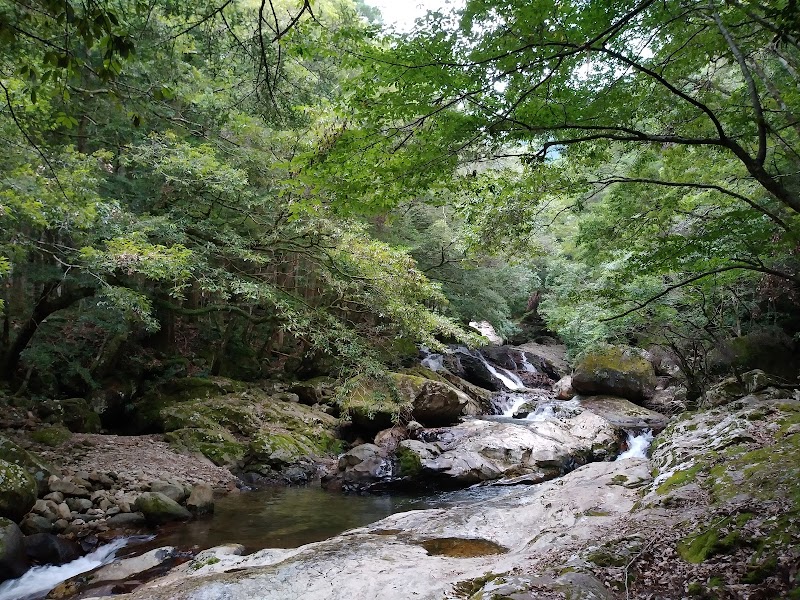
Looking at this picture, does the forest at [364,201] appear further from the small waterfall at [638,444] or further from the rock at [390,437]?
the small waterfall at [638,444]

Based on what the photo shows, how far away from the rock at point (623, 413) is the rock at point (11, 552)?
13233mm

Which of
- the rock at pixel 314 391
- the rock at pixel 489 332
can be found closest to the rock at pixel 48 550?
the rock at pixel 314 391

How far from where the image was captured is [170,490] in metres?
7.92

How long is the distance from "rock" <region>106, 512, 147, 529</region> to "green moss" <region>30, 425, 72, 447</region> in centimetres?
271

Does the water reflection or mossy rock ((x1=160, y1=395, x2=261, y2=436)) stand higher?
mossy rock ((x1=160, y1=395, x2=261, y2=436))

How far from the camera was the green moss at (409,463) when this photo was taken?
1007cm

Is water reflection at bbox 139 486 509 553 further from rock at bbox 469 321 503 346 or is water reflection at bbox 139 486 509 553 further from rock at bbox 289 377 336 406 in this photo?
rock at bbox 469 321 503 346

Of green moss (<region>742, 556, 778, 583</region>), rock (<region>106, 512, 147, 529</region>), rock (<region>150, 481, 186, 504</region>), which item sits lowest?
green moss (<region>742, 556, 778, 583</region>)

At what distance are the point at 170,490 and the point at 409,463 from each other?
4.59 m

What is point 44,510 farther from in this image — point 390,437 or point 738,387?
point 738,387

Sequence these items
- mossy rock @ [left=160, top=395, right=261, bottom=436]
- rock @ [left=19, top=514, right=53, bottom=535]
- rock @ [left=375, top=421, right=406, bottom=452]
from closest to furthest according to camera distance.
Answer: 1. rock @ [left=19, top=514, right=53, bottom=535]
2. mossy rock @ [left=160, top=395, right=261, bottom=436]
3. rock @ [left=375, top=421, right=406, bottom=452]

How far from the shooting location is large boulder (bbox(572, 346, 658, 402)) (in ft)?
58.5

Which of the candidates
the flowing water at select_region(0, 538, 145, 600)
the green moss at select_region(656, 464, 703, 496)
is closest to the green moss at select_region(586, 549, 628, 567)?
the green moss at select_region(656, 464, 703, 496)

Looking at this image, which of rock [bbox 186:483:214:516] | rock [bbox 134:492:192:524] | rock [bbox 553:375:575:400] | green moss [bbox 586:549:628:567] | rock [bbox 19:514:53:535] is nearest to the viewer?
green moss [bbox 586:549:628:567]
